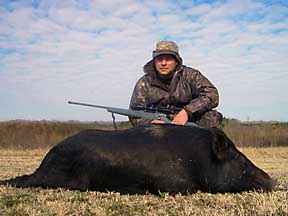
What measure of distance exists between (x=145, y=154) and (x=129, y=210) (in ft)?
2.66

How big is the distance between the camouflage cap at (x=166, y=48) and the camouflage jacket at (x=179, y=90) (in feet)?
0.71

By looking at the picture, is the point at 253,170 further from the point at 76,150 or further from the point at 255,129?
the point at 255,129

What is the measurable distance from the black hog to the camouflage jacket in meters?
1.70

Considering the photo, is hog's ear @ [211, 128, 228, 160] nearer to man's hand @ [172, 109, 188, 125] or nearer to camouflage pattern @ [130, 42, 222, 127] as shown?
man's hand @ [172, 109, 188, 125]

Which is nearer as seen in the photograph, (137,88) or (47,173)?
(47,173)

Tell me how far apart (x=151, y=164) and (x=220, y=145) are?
0.67 m

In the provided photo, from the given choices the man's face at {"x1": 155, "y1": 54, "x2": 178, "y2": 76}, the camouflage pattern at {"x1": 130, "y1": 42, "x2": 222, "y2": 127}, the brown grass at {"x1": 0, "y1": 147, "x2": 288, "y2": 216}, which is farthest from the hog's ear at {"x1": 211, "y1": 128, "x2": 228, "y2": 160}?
the man's face at {"x1": 155, "y1": 54, "x2": 178, "y2": 76}

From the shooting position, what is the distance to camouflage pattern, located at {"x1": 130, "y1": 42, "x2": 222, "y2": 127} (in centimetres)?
589

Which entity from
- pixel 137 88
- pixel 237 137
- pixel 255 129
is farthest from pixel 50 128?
pixel 137 88

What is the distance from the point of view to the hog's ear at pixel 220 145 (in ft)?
13.2

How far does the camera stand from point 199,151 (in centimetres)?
400

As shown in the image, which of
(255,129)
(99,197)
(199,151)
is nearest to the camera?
(99,197)

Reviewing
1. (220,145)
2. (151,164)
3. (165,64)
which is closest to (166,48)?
(165,64)

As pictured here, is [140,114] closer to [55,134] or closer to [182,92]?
[182,92]
